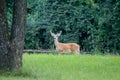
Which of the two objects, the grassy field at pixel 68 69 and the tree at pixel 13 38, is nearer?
the grassy field at pixel 68 69

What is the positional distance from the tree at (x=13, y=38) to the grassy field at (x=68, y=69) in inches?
16.1

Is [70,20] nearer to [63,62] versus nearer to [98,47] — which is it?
[98,47]

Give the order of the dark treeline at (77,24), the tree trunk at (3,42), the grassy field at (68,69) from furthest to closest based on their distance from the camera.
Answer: the dark treeline at (77,24) → the tree trunk at (3,42) → the grassy field at (68,69)

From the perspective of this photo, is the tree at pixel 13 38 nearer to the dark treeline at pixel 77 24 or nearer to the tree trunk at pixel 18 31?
the tree trunk at pixel 18 31

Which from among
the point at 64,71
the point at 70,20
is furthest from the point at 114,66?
the point at 70,20

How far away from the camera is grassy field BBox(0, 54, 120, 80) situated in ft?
43.8

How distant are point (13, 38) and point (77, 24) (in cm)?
1615

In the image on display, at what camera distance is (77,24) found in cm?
2975

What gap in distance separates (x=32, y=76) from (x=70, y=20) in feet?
55.5

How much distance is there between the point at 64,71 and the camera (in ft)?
48.7

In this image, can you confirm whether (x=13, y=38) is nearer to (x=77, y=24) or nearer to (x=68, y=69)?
(x=68, y=69)

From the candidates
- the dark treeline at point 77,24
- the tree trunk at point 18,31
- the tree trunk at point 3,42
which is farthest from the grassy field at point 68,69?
the dark treeline at point 77,24

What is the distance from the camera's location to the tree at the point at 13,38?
13688 mm

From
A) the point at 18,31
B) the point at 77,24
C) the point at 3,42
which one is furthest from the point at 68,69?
the point at 77,24
